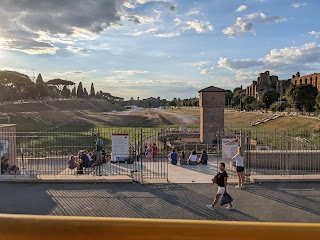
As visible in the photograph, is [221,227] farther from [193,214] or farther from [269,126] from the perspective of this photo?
[269,126]

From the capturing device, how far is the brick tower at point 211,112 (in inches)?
936

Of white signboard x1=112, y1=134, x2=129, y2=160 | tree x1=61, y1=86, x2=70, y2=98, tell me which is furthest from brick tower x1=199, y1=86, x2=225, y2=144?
tree x1=61, y1=86, x2=70, y2=98

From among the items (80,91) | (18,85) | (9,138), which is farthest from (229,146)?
(80,91)

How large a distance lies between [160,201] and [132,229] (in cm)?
820

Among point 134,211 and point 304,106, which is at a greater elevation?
point 304,106

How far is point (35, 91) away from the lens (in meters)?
79.2

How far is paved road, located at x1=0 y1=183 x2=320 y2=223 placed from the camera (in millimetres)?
8922

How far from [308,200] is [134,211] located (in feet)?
16.4

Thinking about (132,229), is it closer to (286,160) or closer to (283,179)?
(283,179)

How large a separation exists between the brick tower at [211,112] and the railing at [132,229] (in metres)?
22.0

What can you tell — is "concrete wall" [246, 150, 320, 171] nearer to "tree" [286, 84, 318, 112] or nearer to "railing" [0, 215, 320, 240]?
"railing" [0, 215, 320, 240]

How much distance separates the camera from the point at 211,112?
23.9 meters

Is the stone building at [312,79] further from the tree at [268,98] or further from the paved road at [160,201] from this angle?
the paved road at [160,201]

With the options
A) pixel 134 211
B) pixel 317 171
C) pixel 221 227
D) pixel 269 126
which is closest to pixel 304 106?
pixel 269 126
